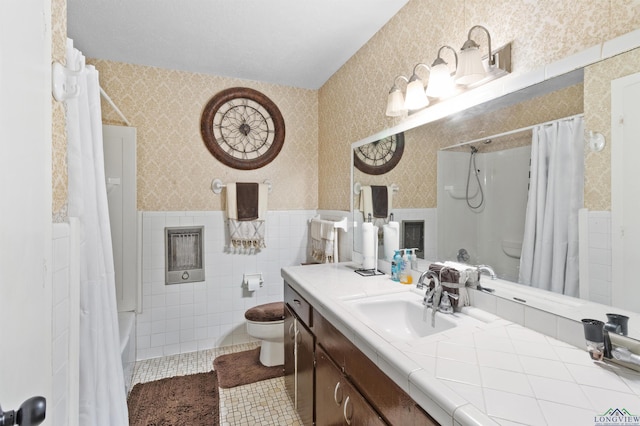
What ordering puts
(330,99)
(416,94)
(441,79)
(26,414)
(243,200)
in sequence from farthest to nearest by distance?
(330,99)
(243,200)
(416,94)
(441,79)
(26,414)

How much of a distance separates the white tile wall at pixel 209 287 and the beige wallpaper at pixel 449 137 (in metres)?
1.07

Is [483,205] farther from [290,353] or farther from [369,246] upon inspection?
[290,353]

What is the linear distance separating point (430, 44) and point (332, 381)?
173 centimetres

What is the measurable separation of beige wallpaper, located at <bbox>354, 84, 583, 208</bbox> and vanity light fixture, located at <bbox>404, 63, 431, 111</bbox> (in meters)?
0.12

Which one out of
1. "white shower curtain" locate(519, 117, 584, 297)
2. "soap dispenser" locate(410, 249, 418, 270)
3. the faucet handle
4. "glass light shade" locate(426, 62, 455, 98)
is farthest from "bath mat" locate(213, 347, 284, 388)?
"glass light shade" locate(426, 62, 455, 98)

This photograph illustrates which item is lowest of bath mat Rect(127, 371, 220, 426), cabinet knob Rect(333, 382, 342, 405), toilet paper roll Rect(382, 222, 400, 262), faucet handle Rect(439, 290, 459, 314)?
bath mat Rect(127, 371, 220, 426)

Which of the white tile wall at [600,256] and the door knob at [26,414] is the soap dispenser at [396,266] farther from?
the door knob at [26,414]

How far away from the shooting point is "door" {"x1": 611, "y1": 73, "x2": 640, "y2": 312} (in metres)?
0.86

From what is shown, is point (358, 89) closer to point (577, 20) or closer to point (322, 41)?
point (322, 41)

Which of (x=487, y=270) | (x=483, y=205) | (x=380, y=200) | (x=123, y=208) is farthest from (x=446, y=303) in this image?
(x=123, y=208)

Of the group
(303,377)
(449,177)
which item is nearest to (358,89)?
(449,177)

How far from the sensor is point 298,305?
173 cm

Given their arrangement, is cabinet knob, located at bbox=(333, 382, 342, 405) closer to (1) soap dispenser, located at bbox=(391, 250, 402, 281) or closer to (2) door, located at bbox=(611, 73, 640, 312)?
(1) soap dispenser, located at bbox=(391, 250, 402, 281)

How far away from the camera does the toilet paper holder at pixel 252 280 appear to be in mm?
2762
